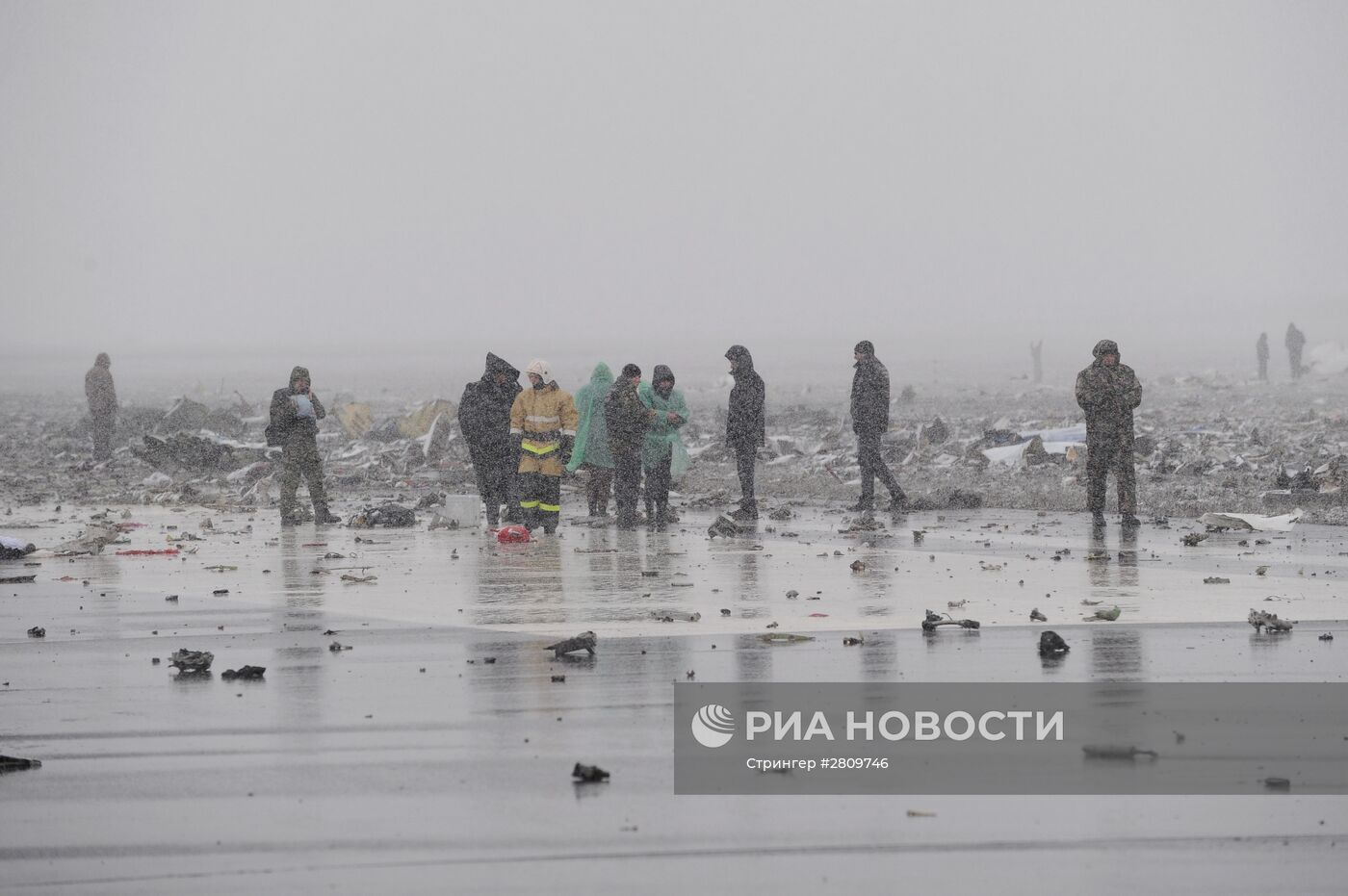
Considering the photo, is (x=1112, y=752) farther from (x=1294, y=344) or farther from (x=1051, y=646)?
(x=1294, y=344)

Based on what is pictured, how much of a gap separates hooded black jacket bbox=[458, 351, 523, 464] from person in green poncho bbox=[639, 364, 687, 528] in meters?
1.55

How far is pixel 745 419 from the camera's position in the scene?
19.4m

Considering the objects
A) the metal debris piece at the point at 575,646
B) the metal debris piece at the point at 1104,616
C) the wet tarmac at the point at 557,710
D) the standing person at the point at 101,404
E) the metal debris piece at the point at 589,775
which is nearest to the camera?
the wet tarmac at the point at 557,710

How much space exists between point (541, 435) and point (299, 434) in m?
3.77

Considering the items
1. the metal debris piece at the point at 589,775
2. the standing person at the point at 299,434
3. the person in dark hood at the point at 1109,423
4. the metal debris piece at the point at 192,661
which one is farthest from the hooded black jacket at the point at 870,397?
the metal debris piece at the point at 589,775

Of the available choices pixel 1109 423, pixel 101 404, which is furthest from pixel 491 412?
pixel 101 404

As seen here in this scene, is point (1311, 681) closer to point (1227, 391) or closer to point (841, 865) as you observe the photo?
point (841, 865)

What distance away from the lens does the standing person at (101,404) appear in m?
32.3

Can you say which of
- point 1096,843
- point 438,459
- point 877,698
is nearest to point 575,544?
point 877,698

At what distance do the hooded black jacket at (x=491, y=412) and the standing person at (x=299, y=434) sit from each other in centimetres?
190

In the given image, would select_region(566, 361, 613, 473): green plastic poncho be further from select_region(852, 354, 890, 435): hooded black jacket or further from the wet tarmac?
the wet tarmac

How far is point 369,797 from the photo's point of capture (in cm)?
656

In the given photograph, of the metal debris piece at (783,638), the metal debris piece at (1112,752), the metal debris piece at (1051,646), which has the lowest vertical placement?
the metal debris piece at (1112,752)

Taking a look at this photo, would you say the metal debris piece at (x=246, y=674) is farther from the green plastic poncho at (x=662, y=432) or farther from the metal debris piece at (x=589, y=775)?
the green plastic poncho at (x=662, y=432)
